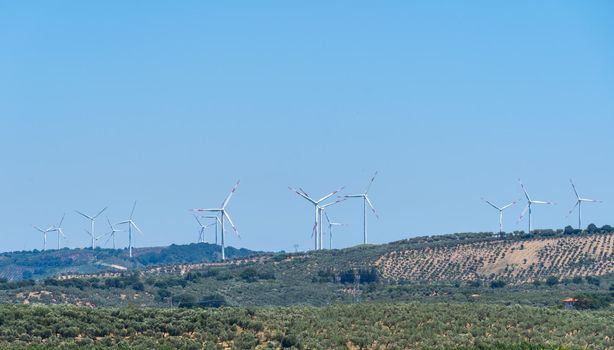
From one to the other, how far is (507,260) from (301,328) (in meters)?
93.1

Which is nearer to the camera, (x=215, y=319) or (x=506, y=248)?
(x=215, y=319)

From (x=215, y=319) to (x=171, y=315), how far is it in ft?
9.05

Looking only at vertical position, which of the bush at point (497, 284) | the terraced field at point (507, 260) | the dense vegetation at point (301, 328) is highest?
the terraced field at point (507, 260)

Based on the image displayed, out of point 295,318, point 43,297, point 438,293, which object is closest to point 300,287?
point 438,293

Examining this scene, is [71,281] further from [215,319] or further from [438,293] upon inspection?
[215,319]

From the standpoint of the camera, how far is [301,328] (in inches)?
3216

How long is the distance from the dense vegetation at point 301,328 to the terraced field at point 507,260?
72693 millimetres

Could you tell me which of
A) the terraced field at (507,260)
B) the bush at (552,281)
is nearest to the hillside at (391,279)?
the bush at (552,281)

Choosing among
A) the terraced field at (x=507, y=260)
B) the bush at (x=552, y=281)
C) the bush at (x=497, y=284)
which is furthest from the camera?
the terraced field at (x=507, y=260)

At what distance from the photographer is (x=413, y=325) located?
84562 mm

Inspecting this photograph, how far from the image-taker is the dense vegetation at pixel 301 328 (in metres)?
77.1

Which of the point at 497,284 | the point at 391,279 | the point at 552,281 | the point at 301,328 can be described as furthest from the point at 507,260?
the point at 301,328

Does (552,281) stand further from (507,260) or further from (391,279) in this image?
(391,279)

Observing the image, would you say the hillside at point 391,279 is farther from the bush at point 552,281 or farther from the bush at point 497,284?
the bush at point 497,284
